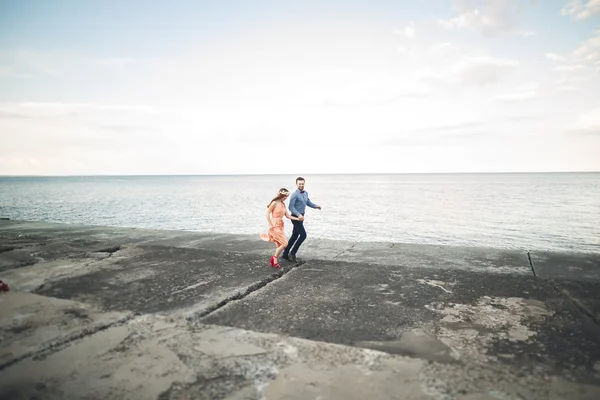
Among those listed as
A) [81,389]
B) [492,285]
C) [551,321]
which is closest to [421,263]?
[492,285]

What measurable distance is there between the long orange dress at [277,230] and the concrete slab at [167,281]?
0.43 m

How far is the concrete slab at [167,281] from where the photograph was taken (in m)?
3.76

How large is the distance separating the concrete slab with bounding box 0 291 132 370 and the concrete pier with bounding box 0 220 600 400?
17mm

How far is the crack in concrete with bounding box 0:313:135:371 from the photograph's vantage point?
251cm

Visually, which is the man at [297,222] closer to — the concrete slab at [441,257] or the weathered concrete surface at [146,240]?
the weathered concrete surface at [146,240]

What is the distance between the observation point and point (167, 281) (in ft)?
15.0

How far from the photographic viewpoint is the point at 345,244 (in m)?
7.33

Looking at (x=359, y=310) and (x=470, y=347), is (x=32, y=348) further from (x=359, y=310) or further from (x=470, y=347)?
(x=470, y=347)

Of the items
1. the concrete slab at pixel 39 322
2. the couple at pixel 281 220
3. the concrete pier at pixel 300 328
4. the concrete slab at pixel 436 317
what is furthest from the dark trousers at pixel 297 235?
the concrete slab at pixel 39 322

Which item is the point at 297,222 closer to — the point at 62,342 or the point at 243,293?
the point at 243,293

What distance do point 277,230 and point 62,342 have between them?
336 centimetres

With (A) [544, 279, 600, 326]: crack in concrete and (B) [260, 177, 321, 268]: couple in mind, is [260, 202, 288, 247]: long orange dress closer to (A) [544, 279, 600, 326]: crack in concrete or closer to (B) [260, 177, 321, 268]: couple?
(B) [260, 177, 321, 268]: couple

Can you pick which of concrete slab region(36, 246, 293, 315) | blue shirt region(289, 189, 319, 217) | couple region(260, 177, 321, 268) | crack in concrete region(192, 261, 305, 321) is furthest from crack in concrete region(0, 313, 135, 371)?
blue shirt region(289, 189, 319, 217)

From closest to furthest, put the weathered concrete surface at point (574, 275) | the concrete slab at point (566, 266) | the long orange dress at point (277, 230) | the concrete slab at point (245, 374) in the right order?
the concrete slab at point (245, 374) < the weathered concrete surface at point (574, 275) < the concrete slab at point (566, 266) < the long orange dress at point (277, 230)
